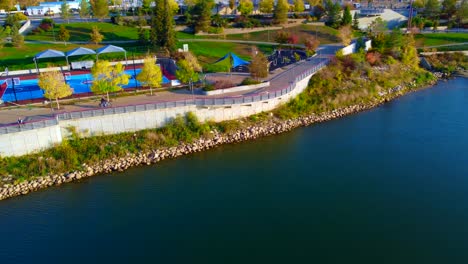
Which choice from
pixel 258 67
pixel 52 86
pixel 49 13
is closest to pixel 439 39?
pixel 258 67

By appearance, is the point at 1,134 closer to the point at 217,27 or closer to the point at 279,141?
the point at 279,141

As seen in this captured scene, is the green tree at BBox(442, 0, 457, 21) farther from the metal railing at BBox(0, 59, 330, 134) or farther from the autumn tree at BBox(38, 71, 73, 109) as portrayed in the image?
the autumn tree at BBox(38, 71, 73, 109)

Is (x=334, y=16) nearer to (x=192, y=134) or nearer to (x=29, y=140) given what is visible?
(x=192, y=134)

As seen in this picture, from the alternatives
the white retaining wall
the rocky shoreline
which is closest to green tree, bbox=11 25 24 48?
the white retaining wall

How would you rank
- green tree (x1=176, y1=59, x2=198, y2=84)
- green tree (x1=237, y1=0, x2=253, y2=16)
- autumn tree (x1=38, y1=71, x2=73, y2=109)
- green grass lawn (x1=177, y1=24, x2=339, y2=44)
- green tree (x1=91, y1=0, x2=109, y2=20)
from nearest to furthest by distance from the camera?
autumn tree (x1=38, y1=71, x2=73, y2=109)
green tree (x1=176, y1=59, x2=198, y2=84)
green grass lawn (x1=177, y1=24, x2=339, y2=44)
green tree (x1=91, y1=0, x2=109, y2=20)
green tree (x1=237, y1=0, x2=253, y2=16)

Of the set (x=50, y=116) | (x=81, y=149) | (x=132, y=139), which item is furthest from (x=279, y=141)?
(x=50, y=116)

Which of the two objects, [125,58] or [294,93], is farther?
[125,58]
